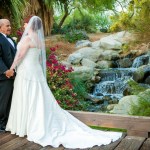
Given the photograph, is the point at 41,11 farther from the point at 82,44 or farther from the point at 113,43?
the point at 113,43

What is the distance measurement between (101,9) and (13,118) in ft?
53.7

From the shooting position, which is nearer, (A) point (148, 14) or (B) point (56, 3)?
(A) point (148, 14)

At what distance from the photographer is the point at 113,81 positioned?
11.4 meters

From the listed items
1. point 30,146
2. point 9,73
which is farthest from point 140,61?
point 30,146

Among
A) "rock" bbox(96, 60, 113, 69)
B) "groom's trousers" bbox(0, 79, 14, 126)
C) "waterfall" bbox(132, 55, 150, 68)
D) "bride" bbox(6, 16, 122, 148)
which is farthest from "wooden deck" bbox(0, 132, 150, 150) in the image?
"rock" bbox(96, 60, 113, 69)

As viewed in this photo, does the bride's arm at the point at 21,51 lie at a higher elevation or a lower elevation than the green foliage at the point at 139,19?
lower

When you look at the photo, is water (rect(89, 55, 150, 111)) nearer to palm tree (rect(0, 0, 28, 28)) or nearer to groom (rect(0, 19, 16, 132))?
palm tree (rect(0, 0, 28, 28))

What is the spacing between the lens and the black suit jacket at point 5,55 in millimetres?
4310

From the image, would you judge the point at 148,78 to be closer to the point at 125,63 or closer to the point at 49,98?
the point at 125,63

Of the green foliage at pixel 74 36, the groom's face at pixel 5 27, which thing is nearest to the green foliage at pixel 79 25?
the green foliage at pixel 74 36

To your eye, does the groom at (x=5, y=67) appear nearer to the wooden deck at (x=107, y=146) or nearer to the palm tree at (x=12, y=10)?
the wooden deck at (x=107, y=146)

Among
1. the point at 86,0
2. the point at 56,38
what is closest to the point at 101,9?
the point at 86,0

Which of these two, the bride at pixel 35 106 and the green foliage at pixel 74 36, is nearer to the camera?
the bride at pixel 35 106

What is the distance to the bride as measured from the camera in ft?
13.1
